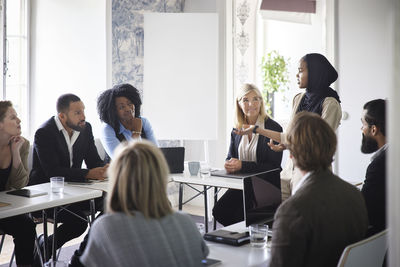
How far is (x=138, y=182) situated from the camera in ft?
5.72

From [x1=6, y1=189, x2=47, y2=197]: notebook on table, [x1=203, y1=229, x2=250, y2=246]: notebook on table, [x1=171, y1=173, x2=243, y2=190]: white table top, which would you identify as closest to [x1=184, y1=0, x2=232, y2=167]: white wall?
[x1=171, y1=173, x2=243, y2=190]: white table top

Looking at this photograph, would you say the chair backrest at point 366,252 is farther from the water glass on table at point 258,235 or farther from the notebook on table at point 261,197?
the notebook on table at point 261,197

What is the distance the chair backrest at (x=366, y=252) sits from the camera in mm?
1801

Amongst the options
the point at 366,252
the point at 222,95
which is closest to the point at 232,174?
the point at 366,252

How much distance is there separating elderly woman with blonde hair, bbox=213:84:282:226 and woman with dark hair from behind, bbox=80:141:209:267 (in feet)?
7.03

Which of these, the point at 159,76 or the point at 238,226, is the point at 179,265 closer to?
the point at 238,226

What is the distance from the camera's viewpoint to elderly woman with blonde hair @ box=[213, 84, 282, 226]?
399 cm

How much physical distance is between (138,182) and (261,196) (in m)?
1.02

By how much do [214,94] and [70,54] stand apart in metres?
1.57

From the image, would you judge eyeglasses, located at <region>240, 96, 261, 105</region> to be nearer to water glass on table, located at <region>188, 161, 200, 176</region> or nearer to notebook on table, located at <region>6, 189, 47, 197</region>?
water glass on table, located at <region>188, 161, 200, 176</region>

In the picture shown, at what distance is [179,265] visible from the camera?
181 centimetres

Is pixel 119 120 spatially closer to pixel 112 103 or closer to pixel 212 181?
pixel 112 103

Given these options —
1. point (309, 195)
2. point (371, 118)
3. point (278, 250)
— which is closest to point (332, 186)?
point (309, 195)

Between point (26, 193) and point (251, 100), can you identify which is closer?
point (26, 193)
